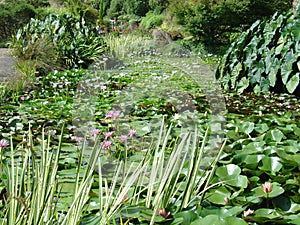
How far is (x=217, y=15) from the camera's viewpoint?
11.9 m

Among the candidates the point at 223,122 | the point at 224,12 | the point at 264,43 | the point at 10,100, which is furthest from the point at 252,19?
the point at 223,122

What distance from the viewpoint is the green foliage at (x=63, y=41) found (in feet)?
23.4

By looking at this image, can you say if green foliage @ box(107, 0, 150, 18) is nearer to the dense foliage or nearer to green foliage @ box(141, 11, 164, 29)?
green foliage @ box(141, 11, 164, 29)

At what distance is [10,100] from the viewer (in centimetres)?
468

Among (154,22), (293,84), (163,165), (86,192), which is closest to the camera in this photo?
(86,192)

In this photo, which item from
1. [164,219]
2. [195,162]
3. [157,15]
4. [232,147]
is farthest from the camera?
[157,15]

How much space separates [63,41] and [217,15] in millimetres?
5624

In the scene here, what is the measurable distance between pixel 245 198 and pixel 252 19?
1182 cm

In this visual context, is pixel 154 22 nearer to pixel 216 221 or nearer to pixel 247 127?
pixel 247 127

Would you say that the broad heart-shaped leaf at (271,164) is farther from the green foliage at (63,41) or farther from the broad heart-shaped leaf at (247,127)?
the green foliage at (63,41)

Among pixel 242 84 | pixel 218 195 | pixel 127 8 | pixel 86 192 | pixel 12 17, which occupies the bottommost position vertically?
pixel 242 84

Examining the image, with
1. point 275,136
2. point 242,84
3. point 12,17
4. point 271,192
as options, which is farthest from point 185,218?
point 12,17

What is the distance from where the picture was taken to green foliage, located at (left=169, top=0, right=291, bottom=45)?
12.0 meters

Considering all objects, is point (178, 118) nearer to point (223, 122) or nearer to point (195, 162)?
point (223, 122)
